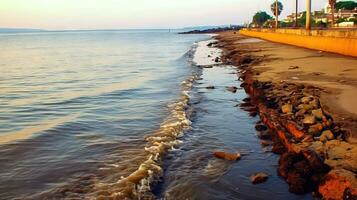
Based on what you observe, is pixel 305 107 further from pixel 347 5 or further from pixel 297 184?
pixel 347 5

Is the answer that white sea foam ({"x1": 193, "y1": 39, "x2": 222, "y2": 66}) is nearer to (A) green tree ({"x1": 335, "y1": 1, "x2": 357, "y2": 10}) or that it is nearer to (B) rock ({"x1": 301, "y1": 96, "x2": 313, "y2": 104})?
(B) rock ({"x1": 301, "y1": 96, "x2": 313, "y2": 104})

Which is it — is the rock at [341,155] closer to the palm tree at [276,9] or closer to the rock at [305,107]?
the rock at [305,107]

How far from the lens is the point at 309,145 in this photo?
8.35 m

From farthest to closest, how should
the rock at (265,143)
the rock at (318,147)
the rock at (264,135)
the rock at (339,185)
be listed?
the rock at (264,135) → the rock at (265,143) → the rock at (318,147) → the rock at (339,185)

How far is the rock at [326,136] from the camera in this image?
860cm

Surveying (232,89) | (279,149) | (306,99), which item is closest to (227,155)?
(279,149)

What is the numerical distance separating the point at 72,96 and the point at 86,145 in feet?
30.9

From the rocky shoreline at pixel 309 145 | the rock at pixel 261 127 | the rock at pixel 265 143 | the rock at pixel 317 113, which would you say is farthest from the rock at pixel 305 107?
the rock at pixel 265 143

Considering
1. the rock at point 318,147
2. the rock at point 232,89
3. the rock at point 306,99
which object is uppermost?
the rock at point 306,99

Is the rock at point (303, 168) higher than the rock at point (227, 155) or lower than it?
higher

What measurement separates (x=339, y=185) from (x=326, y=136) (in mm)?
2636

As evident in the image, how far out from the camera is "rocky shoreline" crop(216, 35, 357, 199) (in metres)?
6.56

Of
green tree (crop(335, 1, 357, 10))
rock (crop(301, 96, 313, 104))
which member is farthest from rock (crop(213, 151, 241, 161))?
green tree (crop(335, 1, 357, 10))

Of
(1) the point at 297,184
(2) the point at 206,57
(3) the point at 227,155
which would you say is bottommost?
(2) the point at 206,57
